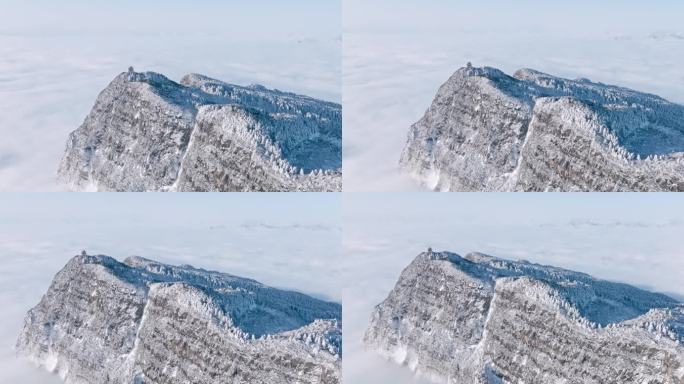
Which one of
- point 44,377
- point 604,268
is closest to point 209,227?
point 44,377

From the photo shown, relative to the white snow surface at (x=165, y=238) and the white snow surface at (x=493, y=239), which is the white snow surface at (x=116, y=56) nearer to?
the white snow surface at (x=165, y=238)

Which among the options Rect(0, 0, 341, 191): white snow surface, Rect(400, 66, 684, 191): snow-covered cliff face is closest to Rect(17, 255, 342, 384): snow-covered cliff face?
Rect(0, 0, 341, 191): white snow surface

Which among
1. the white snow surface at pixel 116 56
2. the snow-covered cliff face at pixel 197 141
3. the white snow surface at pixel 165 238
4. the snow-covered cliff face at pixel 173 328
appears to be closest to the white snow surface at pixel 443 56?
the white snow surface at pixel 116 56

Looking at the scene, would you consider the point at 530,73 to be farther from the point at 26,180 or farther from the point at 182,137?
the point at 26,180

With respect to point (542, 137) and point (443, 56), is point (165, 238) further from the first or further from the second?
point (542, 137)

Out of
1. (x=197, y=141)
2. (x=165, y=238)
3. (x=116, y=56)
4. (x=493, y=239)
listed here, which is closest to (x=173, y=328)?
(x=165, y=238)

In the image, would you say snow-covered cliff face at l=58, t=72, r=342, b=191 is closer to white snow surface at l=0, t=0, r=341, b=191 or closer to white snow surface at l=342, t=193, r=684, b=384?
white snow surface at l=0, t=0, r=341, b=191
